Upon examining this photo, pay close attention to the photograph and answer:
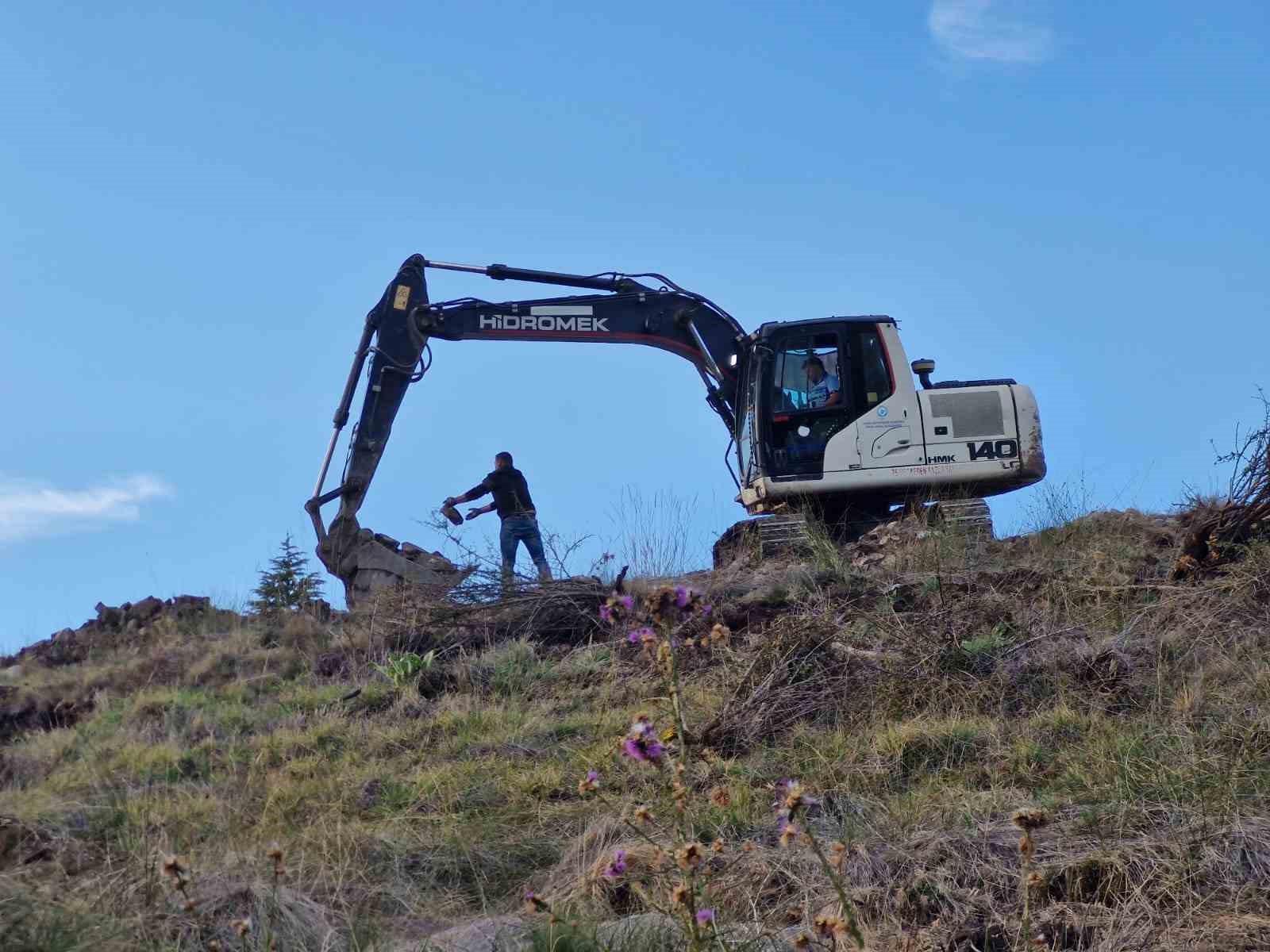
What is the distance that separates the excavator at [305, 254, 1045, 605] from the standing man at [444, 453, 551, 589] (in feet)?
2.07

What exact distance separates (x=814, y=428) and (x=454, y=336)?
412cm

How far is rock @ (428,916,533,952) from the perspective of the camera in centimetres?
407

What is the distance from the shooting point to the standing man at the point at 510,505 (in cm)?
1445

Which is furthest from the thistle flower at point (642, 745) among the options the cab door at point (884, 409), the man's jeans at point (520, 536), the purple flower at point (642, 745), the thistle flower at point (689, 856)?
the cab door at point (884, 409)

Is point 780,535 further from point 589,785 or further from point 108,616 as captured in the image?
point 589,785

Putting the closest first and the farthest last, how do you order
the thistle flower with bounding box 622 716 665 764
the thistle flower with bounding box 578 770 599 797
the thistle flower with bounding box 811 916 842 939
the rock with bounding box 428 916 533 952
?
the thistle flower with bounding box 811 916 842 939, the thistle flower with bounding box 622 716 665 764, the thistle flower with bounding box 578 770 599 797, the rock with bounding box 428 916 533 952

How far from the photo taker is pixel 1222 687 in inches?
266

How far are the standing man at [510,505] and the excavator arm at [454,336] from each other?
946mm

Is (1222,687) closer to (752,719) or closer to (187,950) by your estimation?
(752,719)

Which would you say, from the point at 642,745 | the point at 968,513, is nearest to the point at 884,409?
the point at 968,513

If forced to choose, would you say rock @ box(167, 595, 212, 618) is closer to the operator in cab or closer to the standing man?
the standing man

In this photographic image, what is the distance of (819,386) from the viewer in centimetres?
1493

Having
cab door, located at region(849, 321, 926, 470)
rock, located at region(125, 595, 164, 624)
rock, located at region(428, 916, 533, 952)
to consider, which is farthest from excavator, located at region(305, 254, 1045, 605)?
rock, located at region(428, 916, 533, 952)

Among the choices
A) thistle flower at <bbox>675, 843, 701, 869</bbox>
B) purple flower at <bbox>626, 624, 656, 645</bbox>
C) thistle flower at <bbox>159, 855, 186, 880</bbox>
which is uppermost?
purple flower at <bbox>626, 624, 656, 645</bbox>
